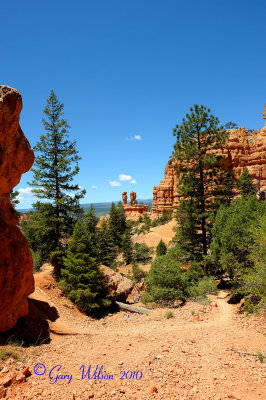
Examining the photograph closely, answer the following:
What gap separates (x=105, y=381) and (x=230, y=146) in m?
52.6

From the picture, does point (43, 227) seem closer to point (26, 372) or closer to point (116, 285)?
point (116, 285)

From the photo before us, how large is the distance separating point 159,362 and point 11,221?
24.6 ft

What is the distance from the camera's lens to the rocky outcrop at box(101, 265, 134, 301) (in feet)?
50.1

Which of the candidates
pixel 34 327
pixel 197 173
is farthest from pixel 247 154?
pixel 34 327

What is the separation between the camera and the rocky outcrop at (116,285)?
15262mm

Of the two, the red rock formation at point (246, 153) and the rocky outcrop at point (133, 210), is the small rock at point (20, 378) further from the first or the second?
the rocky outcrop at point (133, 210)

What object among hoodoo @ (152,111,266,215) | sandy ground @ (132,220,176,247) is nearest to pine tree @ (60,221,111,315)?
sandy ground @ (132,220,176,247)

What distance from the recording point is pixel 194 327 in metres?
8.87

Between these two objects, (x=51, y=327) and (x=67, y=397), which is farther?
(x=51, y=327)

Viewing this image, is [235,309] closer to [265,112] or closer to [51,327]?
[51,327]

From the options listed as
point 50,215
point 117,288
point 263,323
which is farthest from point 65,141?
point 263,323

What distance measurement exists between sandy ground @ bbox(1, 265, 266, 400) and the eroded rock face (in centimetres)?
188

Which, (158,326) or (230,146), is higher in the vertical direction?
(230,146)

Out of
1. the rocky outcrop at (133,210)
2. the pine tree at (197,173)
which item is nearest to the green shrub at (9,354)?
the pine tree at (197,173)
